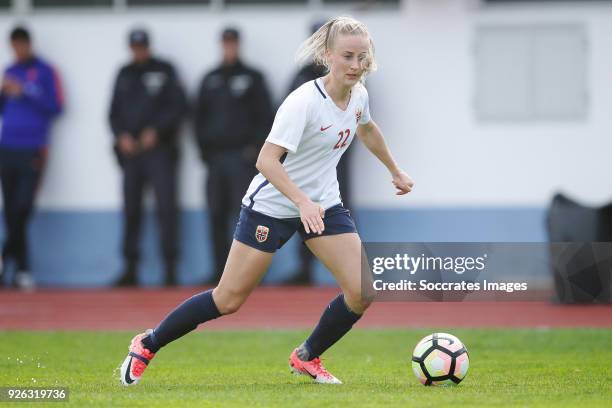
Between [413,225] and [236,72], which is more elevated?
[236,72]

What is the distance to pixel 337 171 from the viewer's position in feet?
50.8

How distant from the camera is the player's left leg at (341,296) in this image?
24.0 feet

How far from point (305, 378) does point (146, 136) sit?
8.17 m

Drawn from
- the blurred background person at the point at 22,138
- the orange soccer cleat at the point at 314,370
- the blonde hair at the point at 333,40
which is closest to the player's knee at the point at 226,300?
the orange soccer cleat at the point at 314,370

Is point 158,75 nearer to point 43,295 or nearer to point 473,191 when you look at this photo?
point 43,295

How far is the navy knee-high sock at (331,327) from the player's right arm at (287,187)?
0.62 m

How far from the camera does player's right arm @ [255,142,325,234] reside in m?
6.84

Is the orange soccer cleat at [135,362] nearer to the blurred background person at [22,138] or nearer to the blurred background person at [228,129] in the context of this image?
the blurred background person at [228,129]

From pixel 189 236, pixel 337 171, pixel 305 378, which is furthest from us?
pixel 189 236

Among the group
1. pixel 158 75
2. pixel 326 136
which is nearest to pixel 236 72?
pixel 158 75

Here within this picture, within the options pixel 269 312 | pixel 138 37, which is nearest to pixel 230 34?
pixel 138 37

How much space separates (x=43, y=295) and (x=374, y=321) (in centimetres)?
489

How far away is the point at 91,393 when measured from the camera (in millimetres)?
7273

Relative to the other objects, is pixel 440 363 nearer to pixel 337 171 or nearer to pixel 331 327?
pixel 331 327
